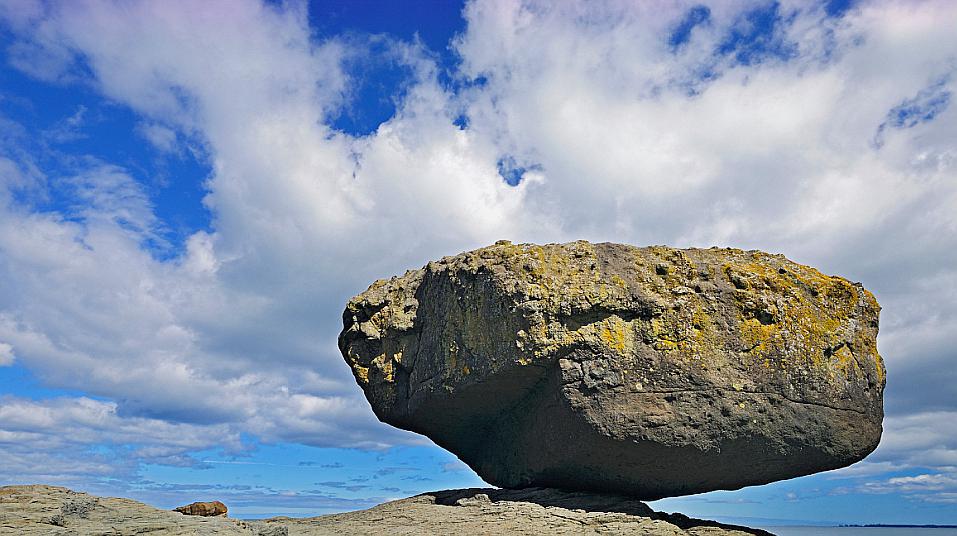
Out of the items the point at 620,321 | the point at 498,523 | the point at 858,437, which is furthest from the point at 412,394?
the point at 858,437

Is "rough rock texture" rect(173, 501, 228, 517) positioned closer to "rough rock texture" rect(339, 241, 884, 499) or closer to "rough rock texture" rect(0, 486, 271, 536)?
"rough rock texture" rect(0, 486, 271, 536)

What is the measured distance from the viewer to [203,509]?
12297mm

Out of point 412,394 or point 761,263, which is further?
point 412,394

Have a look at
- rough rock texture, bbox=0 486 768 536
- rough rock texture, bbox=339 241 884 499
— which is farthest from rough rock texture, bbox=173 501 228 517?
rough rock texture, bbox=339 241 884 499

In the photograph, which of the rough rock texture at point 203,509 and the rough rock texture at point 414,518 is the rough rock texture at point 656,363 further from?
the rough rock texture at point 203,509

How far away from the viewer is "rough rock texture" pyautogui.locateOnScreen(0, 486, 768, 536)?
33.9 feet

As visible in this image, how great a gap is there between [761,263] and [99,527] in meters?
10.2

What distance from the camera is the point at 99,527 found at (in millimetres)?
10195

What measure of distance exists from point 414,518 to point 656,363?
14.5 ft

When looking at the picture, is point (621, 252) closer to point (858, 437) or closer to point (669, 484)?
point (669, 484)

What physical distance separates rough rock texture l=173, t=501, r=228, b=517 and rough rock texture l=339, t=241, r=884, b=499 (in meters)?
3.60

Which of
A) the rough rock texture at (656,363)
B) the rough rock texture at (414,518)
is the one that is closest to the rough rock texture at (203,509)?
the rough rock texture at (414,518)

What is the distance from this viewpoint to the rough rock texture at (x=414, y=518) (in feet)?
33.9

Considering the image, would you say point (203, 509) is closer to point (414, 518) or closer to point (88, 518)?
point (88, 518)
